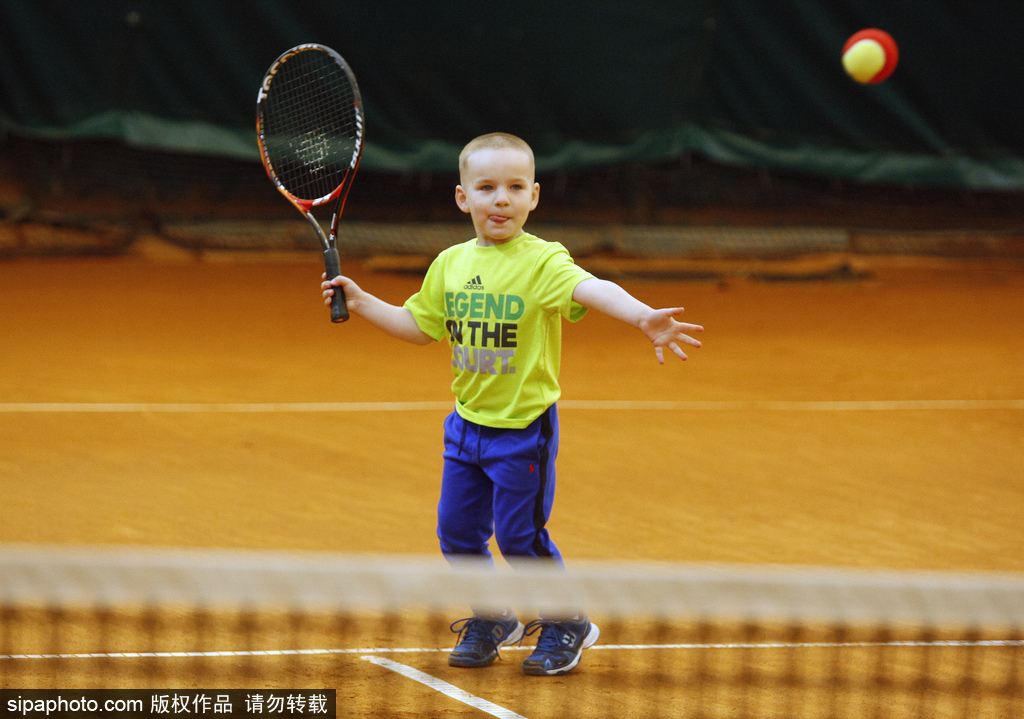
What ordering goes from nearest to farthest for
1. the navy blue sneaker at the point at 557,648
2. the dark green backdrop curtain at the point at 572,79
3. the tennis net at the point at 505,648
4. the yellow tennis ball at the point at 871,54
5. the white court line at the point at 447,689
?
the tennis net at the point at 505,648
the white court line at the point at 447,689
the navy blue sneaker at the point at 557,648
the yellow tennis ball at the point at 871,54
the dark green backdrop curtain at the point at 572,79

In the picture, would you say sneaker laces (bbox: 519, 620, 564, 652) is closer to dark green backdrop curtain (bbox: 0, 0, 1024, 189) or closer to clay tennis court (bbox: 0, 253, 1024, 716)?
clay tennis court (bbox: 0, 253, 1024, 716)

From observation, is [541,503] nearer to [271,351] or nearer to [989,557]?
[989,557]

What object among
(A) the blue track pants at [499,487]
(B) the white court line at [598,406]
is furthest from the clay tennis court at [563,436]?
(A) the blue track pants at [499,487]

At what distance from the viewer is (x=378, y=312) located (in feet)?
9.95

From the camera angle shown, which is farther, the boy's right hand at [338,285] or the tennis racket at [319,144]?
the tennis racket at [319,144]

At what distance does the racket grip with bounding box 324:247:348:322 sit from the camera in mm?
2887

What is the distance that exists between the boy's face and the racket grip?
15.0 inches

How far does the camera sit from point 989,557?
414 cm

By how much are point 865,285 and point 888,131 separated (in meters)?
1.75

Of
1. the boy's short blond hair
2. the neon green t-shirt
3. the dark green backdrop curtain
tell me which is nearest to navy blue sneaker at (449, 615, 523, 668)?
the neon green t-shirt

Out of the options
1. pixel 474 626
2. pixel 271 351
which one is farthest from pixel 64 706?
pixel 271 351

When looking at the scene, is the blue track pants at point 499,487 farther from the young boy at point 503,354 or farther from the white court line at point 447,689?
the white court line at point 447,689

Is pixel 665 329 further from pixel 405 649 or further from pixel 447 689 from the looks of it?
pixel 405 649

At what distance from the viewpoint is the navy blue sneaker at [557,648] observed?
3.01 meters
